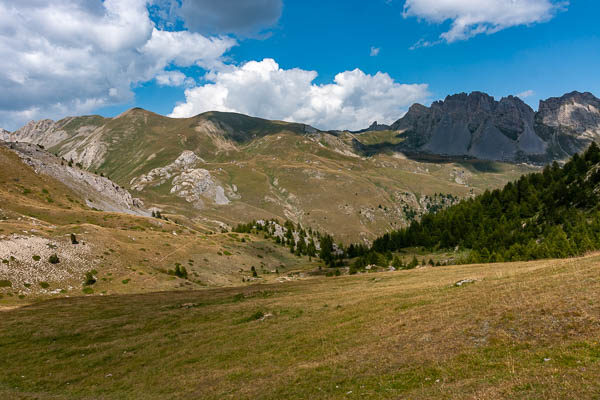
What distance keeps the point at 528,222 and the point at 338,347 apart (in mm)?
108214

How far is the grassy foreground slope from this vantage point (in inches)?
546

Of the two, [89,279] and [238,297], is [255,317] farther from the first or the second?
[89,279]

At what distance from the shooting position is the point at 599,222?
243 ft

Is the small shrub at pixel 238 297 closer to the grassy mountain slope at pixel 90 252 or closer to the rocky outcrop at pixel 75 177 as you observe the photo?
the grassy mountain slope at pixel 90 252

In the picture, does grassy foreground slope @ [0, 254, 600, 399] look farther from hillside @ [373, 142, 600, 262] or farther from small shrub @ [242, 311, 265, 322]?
hillside @ [373, 142, 600, 262]

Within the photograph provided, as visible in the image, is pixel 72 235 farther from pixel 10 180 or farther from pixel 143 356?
pixel 10 180

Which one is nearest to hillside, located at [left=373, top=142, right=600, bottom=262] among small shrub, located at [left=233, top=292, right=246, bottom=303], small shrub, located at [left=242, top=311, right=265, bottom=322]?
small shrub, located at [left=233, top=292, right=246, bottom=303]

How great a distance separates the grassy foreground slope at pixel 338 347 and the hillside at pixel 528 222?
195ft

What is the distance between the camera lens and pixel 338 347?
74.3 feet

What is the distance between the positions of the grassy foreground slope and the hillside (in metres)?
59.5

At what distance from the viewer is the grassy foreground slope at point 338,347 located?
45.5ft

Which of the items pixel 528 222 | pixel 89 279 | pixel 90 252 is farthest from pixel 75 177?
pixel 528 222

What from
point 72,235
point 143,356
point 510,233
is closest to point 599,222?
point 510,233

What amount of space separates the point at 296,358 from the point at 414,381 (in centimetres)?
989
